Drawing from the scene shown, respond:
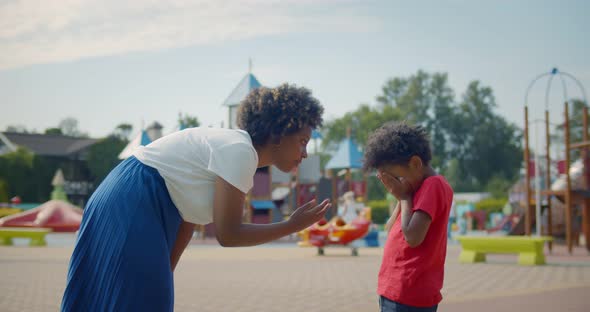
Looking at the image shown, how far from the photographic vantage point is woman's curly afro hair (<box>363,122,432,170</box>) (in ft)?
12.2

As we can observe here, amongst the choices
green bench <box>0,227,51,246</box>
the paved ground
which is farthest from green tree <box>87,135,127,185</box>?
the paved ground

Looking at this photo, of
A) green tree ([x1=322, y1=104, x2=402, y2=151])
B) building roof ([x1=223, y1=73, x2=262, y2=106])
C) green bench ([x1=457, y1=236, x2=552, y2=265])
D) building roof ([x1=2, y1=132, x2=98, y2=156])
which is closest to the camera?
green bench ([x1=457, y1=236, x2=552, y2=265])

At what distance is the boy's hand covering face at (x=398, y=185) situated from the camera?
12.1 feet

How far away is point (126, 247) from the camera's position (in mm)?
2406

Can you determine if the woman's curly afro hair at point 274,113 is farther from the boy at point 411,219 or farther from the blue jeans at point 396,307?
the blue jeans at point 396,307

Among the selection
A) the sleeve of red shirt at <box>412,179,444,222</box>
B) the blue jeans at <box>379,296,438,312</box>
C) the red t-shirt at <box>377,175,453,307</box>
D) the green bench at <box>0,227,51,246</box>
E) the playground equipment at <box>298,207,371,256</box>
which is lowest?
the green bench at <box>0,227,51,246</box>

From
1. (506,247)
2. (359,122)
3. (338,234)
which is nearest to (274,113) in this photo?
(506,247)

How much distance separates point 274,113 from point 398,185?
123cm

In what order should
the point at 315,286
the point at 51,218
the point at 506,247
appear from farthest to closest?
the point at 51,218 → the point at 506,247 → the point at 315,286

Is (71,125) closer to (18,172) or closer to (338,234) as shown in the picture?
Answer: (18,172)

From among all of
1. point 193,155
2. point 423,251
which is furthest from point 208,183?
point 423,251

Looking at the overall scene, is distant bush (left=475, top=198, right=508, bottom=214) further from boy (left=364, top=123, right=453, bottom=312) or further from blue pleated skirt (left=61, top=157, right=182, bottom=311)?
blue pleated skirt (left=61, top=157, right=182, bottom=311)

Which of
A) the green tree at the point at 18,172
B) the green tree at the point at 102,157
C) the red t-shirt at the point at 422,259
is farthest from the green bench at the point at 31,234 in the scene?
the green tree at the point at 102,157

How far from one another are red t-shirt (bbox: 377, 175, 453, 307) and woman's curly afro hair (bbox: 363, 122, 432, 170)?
0.56 ft
